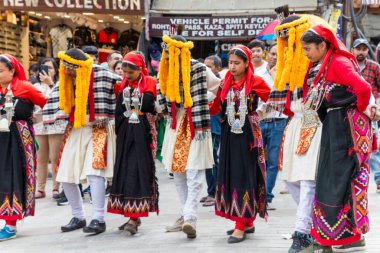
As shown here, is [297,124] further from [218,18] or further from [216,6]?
[216,6]

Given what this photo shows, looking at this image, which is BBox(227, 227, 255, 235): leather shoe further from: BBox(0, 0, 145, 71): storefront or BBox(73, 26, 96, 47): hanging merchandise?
BBox(73, 26, 96, 47): hanging merchandise

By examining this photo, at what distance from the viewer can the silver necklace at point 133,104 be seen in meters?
7.31

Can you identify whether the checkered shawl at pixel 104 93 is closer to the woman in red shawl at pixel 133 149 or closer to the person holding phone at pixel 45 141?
the woman in red shawl at pixel 133 149

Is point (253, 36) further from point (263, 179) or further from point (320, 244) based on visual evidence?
point (320, 244)

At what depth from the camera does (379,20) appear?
20078 mm

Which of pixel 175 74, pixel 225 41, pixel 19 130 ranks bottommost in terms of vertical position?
pixel 19 130

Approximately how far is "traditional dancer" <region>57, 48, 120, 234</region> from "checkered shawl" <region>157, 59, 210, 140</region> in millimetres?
715

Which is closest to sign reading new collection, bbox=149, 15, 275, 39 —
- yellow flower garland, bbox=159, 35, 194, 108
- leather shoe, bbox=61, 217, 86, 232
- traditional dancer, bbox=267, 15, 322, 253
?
leather shoe, bbox=61, 217, 86, 232

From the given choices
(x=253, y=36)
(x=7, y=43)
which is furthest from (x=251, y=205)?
(x=7, y=43)

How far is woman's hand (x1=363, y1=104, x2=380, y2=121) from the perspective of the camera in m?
5.63

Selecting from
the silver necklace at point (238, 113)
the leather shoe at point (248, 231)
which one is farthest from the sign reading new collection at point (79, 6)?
the leather shoe at point (248, 231)

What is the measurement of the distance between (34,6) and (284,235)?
932cm

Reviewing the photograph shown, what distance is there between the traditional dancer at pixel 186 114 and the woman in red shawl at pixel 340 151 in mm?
1631

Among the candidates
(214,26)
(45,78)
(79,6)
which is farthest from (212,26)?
(45,78)
